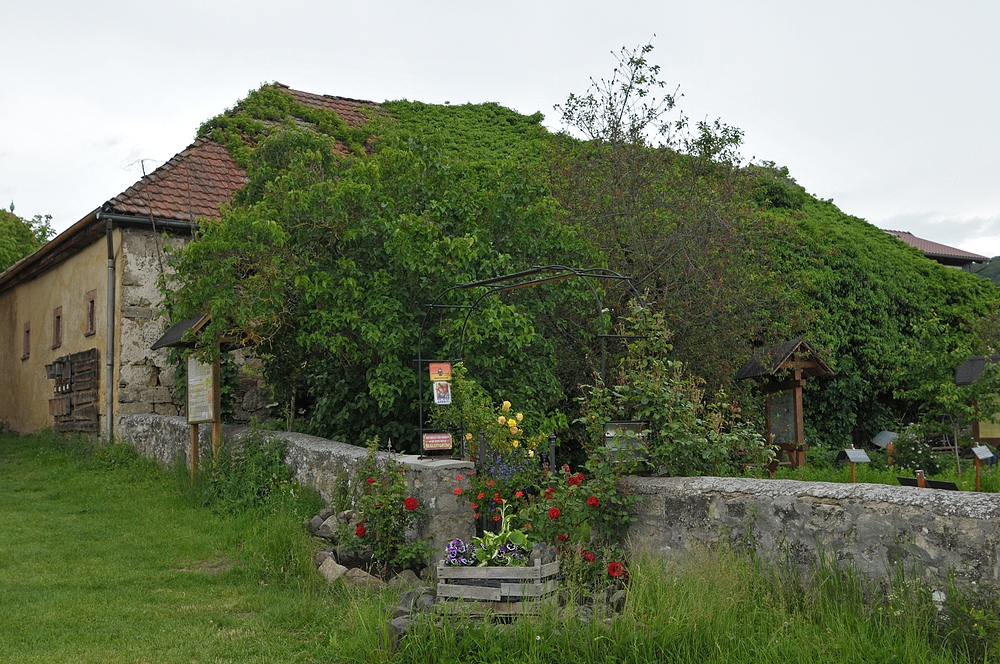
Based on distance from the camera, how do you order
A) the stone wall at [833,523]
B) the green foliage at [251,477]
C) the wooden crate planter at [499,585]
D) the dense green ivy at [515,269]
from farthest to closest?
the dense green ivy at [515,269]
the green foliage at [251,477]
the wooden crate planter at [499,585]
the stone wall at [833,523]

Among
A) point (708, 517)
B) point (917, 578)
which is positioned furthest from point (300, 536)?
point (917, 578)

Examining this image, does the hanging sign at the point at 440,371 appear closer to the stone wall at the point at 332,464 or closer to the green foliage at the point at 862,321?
the stone wall at the point at 332,464

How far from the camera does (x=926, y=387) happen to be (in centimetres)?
1284

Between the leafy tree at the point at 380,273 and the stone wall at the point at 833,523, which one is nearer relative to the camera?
the stone wall at the point at 833,523

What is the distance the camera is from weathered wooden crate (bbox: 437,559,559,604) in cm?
537

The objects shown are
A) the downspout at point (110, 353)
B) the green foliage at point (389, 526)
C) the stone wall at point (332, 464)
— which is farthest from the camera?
the downspout at point (110, 353)

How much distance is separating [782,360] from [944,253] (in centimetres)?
2290

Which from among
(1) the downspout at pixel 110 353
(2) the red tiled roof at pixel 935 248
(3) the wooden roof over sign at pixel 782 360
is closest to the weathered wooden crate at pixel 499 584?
(3) the wooden roof over sign at pixel 782 360

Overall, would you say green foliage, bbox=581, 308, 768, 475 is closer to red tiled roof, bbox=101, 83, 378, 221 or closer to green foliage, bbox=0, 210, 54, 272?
red tiled roof, bbox=101, 83, 378, 221

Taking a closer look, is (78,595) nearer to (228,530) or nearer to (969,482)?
(228,530)

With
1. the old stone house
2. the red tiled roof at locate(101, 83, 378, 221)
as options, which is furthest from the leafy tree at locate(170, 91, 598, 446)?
the red tiled roof at locate(101, 83, 378, 221)

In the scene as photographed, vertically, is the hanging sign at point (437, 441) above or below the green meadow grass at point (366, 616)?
above

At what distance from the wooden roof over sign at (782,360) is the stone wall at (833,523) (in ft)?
25.3

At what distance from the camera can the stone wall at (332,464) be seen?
7.21 m
